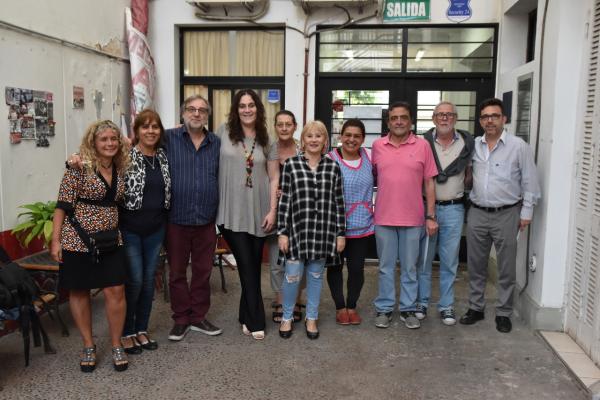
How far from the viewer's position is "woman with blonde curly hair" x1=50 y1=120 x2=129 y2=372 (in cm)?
322

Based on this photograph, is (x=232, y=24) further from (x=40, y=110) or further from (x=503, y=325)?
(x=503, y=325)

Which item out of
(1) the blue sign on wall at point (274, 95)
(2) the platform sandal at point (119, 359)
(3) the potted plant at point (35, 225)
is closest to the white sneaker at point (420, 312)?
(2) the platform sandal at point (119, 359)

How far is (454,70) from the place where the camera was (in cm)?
615

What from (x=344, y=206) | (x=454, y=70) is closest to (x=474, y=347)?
(x=344, y=206)

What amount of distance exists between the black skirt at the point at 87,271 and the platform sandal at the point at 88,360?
0.47 meters

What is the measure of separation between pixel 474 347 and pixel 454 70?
3.48m

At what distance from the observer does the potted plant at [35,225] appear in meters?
4.19

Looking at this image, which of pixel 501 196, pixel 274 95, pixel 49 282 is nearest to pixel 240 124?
pixel 49 282

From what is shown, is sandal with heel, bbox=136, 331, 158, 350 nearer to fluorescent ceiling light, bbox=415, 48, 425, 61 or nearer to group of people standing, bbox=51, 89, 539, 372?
group of people standing, bbox=51, 89, 539, 372

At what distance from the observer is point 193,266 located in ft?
13.1

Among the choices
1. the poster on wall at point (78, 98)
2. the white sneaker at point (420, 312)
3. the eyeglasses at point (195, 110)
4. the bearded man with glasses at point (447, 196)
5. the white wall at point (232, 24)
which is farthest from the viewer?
the white wall at point (232, 24)

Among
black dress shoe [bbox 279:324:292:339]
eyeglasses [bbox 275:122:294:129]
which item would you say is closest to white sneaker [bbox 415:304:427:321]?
black dress shoe [bbox 279:324:292:339]

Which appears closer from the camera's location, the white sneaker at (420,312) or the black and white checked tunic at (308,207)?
the black and white checked tunic at (308,207)

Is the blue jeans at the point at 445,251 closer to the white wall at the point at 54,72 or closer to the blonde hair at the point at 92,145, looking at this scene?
the blonde hair at the point at 92,145
